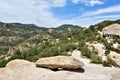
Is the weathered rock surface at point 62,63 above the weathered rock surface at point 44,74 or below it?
above

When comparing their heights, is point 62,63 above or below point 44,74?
above

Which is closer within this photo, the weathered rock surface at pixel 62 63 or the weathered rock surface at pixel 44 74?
the weathered rock surface at pixel 44 74

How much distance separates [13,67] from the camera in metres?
26.8

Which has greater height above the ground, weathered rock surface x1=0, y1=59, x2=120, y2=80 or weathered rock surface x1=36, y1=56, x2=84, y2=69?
weathered rock surface x1=36, y1=56, x2=84, y2=69

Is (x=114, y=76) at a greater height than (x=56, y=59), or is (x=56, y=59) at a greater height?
(x=56, y=59)

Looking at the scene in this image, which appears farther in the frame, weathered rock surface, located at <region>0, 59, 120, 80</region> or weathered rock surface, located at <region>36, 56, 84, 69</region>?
weathered rock surface, located at <region>36, 56, 84, 69</region>

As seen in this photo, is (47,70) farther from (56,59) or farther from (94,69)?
(94,69)

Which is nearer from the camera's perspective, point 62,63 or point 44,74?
point 44,74

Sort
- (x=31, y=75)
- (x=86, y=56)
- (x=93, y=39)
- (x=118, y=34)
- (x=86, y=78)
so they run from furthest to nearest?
(x=118, y=34) → (x=93, y=39) → (x=86, y=56) → (x=31, y=75) → (x=86, y=78)

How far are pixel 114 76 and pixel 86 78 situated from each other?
3.92 meters

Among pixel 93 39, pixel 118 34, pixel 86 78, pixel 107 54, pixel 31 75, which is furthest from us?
pixel 118 34

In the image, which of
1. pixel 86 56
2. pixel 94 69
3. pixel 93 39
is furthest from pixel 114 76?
pixel 93 39

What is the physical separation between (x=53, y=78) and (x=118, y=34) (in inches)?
1920

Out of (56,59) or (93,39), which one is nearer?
(56,59)
